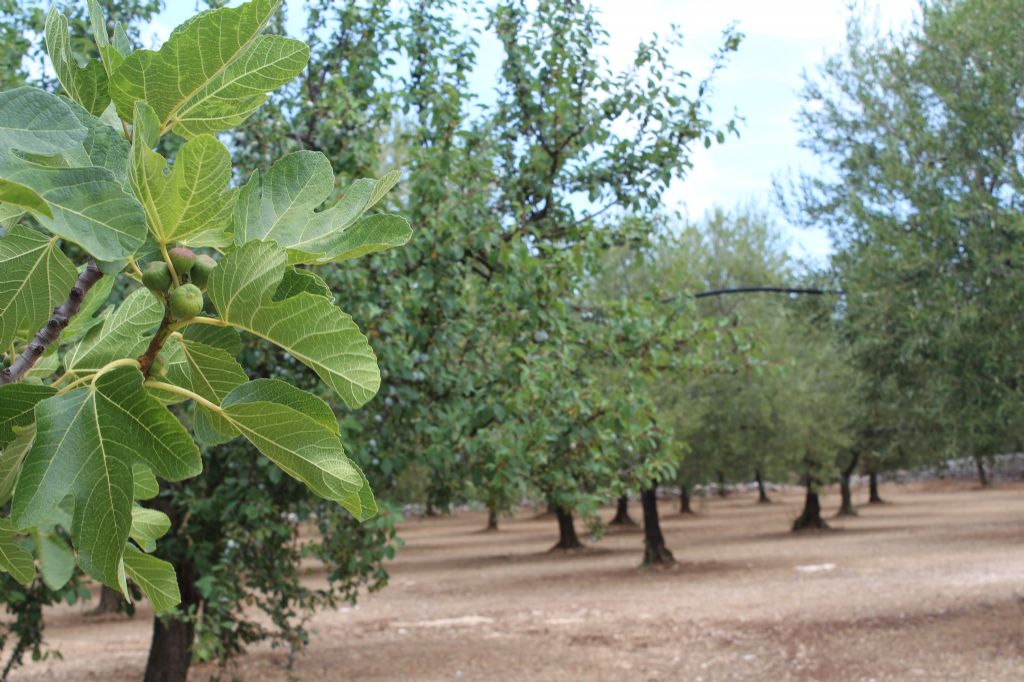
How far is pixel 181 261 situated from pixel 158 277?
0.08 ft

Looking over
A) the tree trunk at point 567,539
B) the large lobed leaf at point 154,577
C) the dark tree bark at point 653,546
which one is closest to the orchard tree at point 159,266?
the large lobed leaf at point 154,577

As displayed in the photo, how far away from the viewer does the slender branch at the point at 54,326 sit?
938 millimetres

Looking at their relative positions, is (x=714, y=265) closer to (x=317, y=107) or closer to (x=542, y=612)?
(x=542, y=612)

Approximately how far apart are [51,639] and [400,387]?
12.2 metres

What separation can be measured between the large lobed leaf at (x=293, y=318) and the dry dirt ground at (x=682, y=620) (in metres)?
7.57

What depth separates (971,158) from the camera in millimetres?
9789

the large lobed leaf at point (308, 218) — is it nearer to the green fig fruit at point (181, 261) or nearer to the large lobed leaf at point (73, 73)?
the green fig fruit at point (181, 261)

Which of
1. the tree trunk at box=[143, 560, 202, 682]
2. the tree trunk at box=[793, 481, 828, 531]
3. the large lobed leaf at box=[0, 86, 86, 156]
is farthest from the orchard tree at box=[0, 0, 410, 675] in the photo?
the tree trunk at box=[793, 481, 828, 531]

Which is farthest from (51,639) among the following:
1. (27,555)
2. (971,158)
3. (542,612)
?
(27,555)

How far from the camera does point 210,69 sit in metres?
0.91

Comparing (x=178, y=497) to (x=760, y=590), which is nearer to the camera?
(x=178, y=497)

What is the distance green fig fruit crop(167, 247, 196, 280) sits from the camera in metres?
0.89

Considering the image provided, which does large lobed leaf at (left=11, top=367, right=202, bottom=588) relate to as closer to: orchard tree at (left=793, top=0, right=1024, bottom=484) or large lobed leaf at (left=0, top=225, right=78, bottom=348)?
large lobed leaf at (left=0, top=225, right=78, bottom=348)

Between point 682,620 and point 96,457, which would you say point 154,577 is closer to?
point 96,457
